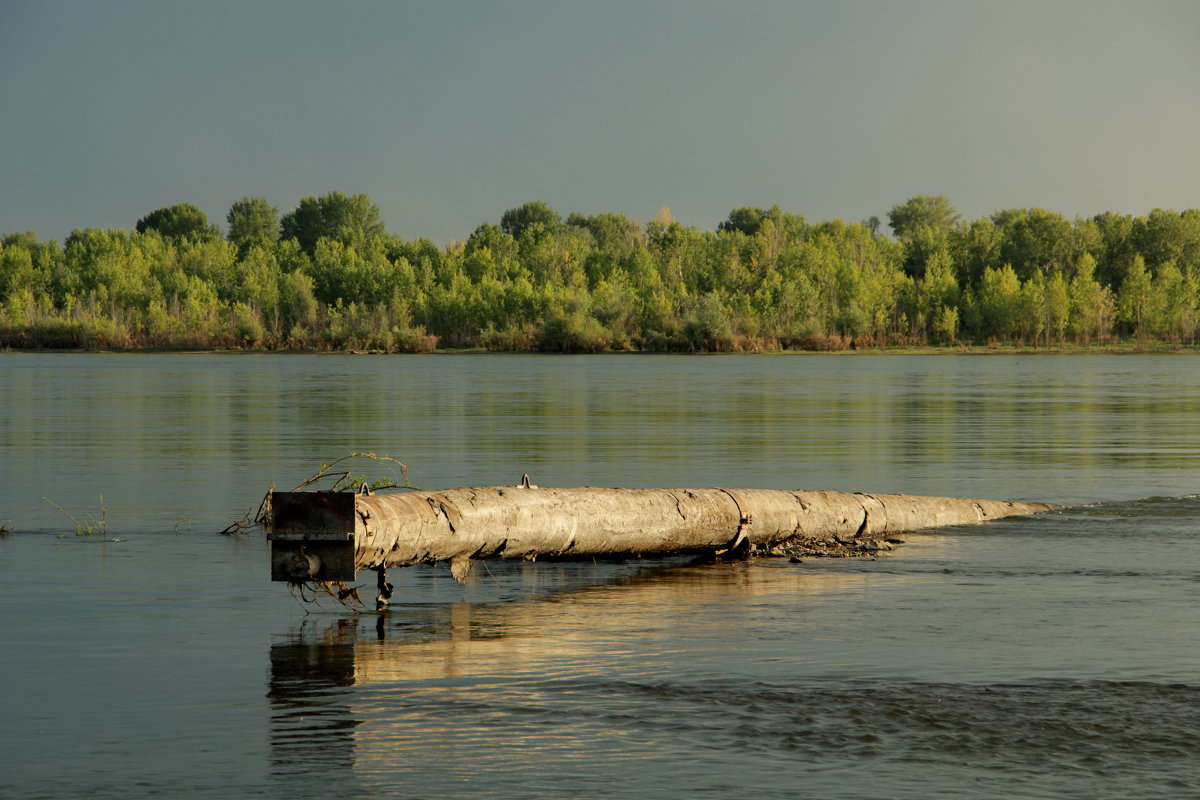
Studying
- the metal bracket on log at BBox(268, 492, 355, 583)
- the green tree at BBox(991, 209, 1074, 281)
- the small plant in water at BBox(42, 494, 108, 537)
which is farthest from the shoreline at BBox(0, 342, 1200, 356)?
the metal bracket on log at BBox(268, 492, 355, 583)

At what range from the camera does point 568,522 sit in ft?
44.2

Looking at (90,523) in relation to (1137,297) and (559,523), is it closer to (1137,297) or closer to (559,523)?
(559,523)

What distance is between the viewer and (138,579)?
13836 mm

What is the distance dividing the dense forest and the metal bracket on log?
4974 inches

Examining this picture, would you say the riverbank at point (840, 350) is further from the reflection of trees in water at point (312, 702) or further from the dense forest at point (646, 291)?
the reflection of trees in water at point (312, 702)

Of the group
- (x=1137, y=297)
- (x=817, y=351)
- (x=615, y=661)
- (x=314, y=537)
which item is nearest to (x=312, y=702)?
(x=314, y=537)

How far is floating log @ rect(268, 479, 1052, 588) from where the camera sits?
10.7 m

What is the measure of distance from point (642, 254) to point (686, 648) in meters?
157

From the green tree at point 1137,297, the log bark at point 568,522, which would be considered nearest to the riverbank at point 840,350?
the green tree at point 1137,297

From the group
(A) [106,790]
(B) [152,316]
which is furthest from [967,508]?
(B) [152,316]

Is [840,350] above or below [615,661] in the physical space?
above

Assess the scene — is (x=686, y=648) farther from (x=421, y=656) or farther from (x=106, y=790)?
(x=106, y=790)

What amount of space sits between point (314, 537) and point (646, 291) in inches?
5723

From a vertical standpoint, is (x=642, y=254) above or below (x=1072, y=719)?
above
